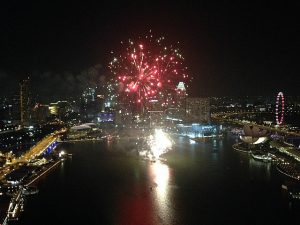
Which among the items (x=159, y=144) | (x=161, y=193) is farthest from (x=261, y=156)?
(x=161, y=193)

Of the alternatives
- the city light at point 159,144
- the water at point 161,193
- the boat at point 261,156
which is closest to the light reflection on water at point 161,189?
the water at point 161,193

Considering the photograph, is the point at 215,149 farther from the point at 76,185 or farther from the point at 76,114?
the point at 76,114

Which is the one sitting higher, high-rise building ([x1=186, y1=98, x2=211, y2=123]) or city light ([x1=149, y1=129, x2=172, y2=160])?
high-rise building ([x1=186, y1=98, x2=211, y2=123])

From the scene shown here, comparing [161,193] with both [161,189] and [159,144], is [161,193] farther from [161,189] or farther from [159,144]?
[159,144]

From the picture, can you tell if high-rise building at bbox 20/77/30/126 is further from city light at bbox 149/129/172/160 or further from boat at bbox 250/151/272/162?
boat at bbox 250/151/272/162

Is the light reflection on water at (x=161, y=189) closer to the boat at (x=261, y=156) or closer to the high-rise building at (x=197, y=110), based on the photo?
the boat at (x=261, y=156)

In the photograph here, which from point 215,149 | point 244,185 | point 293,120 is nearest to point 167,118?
point 215,149

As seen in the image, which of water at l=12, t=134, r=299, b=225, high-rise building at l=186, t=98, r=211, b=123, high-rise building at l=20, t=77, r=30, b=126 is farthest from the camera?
high-rise building at l=186, t=98, r=211, b=123

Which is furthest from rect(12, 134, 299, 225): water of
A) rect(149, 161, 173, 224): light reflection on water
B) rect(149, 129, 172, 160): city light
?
rect(149, 129, 172, 160): city light
